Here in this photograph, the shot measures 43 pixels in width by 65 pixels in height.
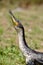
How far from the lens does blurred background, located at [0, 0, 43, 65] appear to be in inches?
248

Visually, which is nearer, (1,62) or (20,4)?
(1,62)

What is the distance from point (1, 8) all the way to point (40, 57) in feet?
27.4

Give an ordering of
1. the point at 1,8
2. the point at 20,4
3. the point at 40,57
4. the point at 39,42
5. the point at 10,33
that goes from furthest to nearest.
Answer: the point at 20,4
the point at 1,8
the point at 10,33
the point at 39,42
the point at 40,57

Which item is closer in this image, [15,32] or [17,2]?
[15,32]

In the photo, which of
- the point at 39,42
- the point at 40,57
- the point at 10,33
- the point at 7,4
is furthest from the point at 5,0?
the point at 40,57

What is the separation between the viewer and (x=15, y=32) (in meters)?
8.80

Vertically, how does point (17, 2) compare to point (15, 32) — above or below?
below

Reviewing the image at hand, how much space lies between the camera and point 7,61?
19.3 feet

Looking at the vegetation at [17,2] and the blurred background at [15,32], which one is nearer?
the blurred background at [15,32]

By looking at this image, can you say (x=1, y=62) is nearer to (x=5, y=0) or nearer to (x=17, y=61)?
(x=17, y=61)

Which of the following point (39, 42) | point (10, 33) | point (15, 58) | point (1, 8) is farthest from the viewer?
point (1, 8)

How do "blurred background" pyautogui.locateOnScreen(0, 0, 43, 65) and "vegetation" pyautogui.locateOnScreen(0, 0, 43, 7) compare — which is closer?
"blurred background" pyautogui.locateOnScreen(0, 0, 43, 65)

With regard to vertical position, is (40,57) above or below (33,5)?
above

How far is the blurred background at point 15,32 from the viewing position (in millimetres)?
6298
